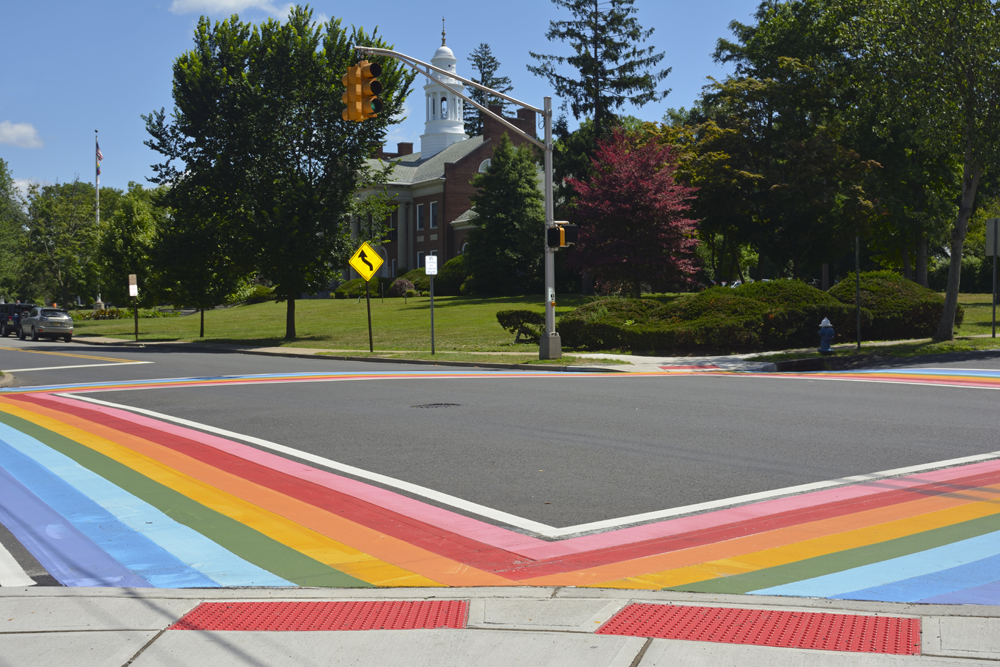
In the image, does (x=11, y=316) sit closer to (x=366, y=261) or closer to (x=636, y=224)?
(x=366, y=261)

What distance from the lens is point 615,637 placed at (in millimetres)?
4043

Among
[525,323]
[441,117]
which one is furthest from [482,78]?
[525,323]

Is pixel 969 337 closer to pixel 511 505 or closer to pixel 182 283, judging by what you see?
pixel 511 505

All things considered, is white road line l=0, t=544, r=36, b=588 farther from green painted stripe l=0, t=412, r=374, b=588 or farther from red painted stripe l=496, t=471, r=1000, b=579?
red painted stripe l=496, t=471, r=1000, b=579

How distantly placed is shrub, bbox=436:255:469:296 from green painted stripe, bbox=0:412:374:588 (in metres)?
47.0

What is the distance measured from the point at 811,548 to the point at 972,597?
1119mm

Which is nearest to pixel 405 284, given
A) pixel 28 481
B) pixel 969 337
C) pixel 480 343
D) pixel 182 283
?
pixel 182 283

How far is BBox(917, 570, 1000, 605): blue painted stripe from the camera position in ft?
14.6

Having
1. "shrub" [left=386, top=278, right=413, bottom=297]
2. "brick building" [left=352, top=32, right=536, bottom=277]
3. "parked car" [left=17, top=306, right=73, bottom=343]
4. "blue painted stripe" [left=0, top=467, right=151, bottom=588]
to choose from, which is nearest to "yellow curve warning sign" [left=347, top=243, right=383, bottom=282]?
"blue painted stripe" [left=0, top=467, right=151, bottom=588]

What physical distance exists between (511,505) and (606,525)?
3.08 ft

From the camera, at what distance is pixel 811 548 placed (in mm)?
5527

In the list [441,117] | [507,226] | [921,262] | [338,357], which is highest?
[441,117]

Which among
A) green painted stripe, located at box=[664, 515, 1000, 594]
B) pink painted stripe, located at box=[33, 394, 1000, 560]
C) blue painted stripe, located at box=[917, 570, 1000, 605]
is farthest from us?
pink painted stripe, located at box=[33, 394, 1000, 560]

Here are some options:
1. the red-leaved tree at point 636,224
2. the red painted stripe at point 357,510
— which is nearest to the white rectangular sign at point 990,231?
the red-leaved tree at point 636,224
